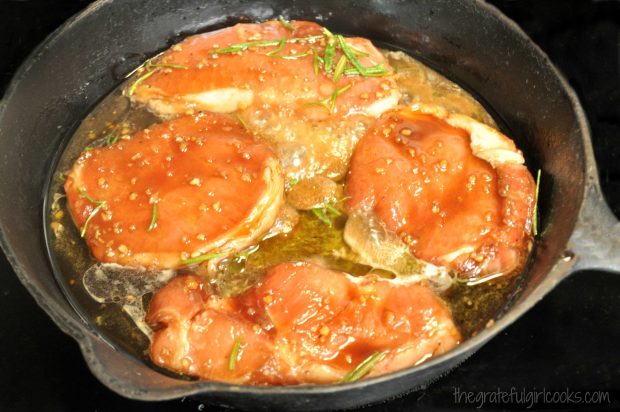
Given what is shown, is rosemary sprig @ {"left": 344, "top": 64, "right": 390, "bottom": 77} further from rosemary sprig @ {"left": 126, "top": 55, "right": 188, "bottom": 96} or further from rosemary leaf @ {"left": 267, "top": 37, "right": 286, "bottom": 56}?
rosemary sprig @ {"left": 126, "top": 55, "right": 188, "bottom": 96}

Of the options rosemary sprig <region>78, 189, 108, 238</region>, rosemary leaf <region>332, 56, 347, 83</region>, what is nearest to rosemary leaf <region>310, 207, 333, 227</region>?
rosemary leaf <region>332, 56, 347, 83</region>

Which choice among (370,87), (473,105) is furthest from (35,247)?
(473,105)

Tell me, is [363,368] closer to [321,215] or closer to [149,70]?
[321,215]

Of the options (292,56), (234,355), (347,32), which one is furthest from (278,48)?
(234,355)

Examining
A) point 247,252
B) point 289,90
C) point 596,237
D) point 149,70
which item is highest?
point 149,70

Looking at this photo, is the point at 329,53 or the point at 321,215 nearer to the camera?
the point at 321,215

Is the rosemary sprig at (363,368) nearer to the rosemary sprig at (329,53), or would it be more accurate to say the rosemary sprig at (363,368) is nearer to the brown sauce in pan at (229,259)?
the brown sauce in pan at (229,259)
